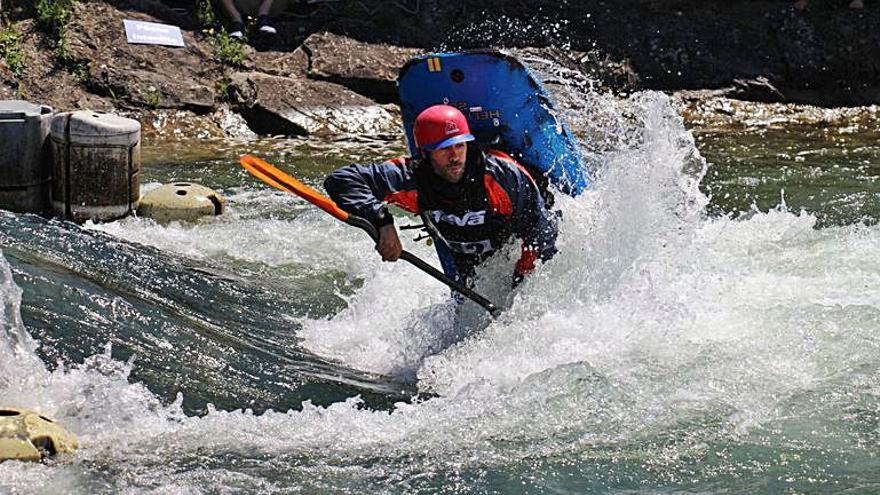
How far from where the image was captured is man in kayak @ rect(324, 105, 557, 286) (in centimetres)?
Answer: 543

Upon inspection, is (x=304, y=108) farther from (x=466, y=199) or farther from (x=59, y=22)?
(x=466, y=199)

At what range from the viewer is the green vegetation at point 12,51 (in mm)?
11398

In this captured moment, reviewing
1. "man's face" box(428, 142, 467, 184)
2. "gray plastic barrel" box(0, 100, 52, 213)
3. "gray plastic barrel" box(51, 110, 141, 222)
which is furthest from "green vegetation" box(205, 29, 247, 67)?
"man's face" box(428, 142, 467, 184)

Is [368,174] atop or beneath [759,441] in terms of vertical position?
atop

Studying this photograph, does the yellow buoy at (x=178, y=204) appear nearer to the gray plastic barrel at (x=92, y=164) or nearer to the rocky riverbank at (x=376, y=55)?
the gray plastic barrel at (x=92, y=164)

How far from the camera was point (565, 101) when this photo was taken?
1048 centimetres

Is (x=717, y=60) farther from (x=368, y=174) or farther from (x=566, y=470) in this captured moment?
(x=566, y=470)

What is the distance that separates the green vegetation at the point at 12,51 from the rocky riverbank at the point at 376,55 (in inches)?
1.7

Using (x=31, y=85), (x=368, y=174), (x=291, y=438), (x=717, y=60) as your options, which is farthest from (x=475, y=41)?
(x=291, y=438)

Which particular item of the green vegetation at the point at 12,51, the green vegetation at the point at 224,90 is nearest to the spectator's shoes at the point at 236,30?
the green vegetation at the point at 224,90

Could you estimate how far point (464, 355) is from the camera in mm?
5781

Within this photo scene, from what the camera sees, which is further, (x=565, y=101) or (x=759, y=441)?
(x=565, y=101)

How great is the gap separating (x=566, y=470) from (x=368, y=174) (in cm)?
178

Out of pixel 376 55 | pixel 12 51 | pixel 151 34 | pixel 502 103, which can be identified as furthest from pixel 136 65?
pixel 502 103
